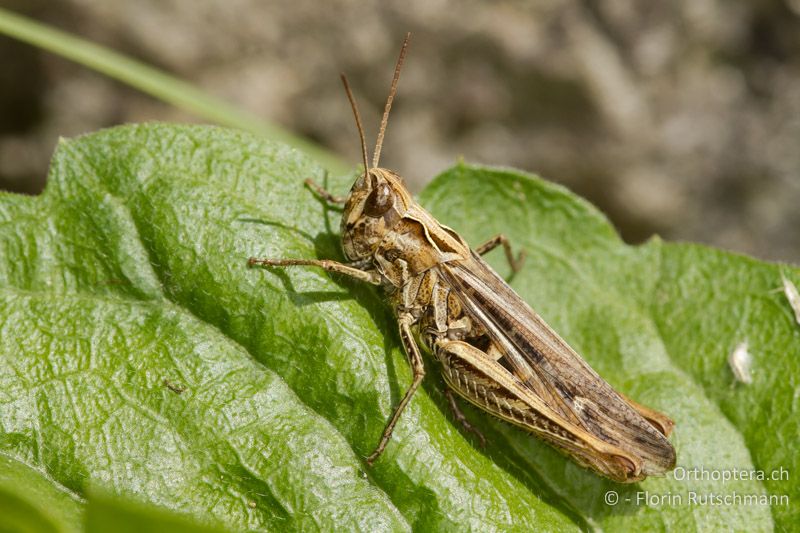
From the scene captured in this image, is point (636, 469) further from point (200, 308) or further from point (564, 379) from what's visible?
point (200, 308)

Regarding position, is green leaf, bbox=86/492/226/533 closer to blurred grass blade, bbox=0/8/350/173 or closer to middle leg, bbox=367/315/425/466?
middle leg, bbox=367/315/425/466

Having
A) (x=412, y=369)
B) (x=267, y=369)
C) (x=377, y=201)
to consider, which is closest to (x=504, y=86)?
(x=377, y=201)

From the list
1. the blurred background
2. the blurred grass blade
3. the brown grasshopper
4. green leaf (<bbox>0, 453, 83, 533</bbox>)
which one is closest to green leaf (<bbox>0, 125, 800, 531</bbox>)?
green leaf (<bbox>0, 453, 83, 533</bbox>)

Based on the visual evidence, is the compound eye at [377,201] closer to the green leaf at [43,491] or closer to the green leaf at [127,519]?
the green leaf at [43,491]

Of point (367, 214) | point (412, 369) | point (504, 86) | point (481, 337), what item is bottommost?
point (412, 369)

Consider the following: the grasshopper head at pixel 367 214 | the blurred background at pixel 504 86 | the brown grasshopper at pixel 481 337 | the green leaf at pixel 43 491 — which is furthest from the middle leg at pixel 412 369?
the blurred background at pixel 504 86

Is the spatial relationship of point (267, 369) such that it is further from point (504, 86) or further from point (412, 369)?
point (504, 86)
